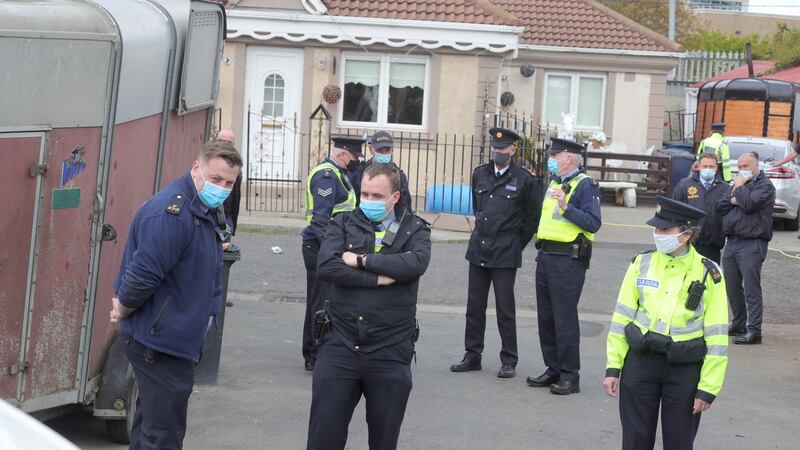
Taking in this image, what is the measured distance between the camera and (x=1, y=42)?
5762mm

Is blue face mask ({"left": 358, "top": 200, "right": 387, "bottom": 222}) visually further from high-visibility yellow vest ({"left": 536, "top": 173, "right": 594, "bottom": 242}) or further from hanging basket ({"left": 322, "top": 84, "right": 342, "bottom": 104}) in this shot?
hanging basket ({"left": 322, "top": 84, "right": 342, "bottom": 104})

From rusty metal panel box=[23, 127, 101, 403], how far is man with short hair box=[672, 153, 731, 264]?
21.8 ft

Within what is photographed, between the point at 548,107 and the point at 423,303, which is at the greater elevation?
the point at 548,107

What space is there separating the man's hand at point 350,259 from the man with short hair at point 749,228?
20.6 ft

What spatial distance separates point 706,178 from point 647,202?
41.6 ft

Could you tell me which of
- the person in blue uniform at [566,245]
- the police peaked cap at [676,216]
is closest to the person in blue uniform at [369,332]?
the police peaked cap at [676,216]

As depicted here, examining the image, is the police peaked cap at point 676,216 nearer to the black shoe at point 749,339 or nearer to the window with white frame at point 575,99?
the black shoe at point 749,339

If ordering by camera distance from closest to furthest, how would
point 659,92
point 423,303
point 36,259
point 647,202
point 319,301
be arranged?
point 36,259
point 319,301
point 423,303
point 647,202
point 659,92

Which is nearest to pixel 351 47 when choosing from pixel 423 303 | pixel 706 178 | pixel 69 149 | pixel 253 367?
pixel 423 303

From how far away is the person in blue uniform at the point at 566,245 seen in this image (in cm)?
895

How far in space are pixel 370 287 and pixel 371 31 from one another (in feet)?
50.3

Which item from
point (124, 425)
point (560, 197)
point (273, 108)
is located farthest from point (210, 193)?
point (273, 108)

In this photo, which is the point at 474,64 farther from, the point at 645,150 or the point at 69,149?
the point at 69,149

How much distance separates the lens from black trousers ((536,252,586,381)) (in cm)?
905
